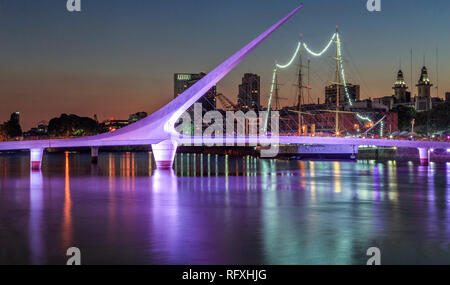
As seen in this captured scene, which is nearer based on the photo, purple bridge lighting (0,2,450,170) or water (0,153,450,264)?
water (0,153,450,264)

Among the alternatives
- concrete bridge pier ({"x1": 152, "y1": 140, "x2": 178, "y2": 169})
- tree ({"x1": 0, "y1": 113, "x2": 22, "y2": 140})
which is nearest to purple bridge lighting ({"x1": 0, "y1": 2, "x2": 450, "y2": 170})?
concrete bridge pier ({"x1": 152, "y1": 140, "x2": 178, "y2": 169})

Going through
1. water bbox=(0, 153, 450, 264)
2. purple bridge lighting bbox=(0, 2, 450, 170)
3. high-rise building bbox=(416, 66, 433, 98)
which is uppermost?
high-rise building bbox=(416, 66, 433, 98)

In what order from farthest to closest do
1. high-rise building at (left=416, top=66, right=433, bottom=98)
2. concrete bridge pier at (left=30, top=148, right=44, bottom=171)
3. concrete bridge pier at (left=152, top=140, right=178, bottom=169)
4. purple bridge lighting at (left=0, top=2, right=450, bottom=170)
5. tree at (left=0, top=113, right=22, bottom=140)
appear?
high-rise building at (left=416, top=66, right=433, bottom=98) → tree at (left=0, top=113, right=22, bottom=140) → concrete bridge pier at (left=30, top=148, right=44, bottom=171) → concrete bridge pier at (left=152, top=140, right=178, bottom=169) → purple bridge lighting at (left=0, top=2, right=450, bottom=170)

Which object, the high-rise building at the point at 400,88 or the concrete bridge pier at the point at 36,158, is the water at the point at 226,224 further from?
the high-rise building at the point at 400,88

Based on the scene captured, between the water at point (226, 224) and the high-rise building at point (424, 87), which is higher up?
the high-rise building at point (424, 87)

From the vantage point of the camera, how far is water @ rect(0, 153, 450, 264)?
12.4 metres

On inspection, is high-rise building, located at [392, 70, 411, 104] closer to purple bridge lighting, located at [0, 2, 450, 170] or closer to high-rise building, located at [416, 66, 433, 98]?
high-rise building, located at [416, 66, 433, 98]

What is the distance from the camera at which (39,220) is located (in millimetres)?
18109

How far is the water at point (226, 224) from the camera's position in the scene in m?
12.4

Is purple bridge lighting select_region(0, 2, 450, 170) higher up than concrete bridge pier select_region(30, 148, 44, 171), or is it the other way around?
purple bridge lighting select_region(0, 2, 450, 170)

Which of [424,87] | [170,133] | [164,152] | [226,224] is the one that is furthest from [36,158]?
[424,87]

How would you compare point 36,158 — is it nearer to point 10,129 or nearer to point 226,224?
point 226,224

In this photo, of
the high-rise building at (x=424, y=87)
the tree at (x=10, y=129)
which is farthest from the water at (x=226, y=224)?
the high-rise building at (x=424, y=87)
